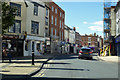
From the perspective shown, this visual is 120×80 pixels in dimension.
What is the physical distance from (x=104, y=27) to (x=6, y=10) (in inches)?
1149

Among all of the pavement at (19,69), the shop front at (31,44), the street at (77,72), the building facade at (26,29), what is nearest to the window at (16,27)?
the building facade at (26,29)

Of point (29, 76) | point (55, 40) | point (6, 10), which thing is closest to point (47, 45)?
point (55, 40)

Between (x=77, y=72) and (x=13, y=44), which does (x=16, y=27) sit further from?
(x=77, y=72)

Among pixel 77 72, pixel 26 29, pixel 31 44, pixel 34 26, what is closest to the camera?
pixel 77 72

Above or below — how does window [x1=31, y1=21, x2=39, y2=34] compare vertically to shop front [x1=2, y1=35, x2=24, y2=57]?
above

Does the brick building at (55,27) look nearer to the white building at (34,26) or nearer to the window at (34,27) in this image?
the white building at (34,26)

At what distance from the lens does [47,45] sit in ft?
140

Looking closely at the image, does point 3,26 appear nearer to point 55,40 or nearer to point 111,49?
point 111,49

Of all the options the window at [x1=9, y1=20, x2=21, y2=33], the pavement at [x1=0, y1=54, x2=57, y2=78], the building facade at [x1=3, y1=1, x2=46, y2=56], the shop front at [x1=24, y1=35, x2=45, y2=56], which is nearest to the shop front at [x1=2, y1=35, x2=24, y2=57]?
the building facade at [x1=3, y1=1, x2=46, y2=56]

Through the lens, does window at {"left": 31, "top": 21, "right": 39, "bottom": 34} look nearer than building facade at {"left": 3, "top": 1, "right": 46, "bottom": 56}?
No

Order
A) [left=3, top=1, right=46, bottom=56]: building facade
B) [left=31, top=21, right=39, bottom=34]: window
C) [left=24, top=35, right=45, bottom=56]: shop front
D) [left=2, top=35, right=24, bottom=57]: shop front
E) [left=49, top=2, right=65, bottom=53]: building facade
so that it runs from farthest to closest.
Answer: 1. [left=49, top=2, right=65, bottom=53]: building facade
2. [left=31, top=21, right=39, bottom=34]: window
3. [left=24, top=35, right=45, bottom=56]: shop front
4. [left=3, top=1, right=46, bottom=56]: building facade
5. [left=2, top=35, right=24, bottom=57]: shop front

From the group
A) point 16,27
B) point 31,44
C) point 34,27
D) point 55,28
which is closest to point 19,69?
point 16,27

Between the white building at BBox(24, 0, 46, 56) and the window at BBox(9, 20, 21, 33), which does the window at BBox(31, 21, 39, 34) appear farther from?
the window at BBox(9, 20, 21, 33)

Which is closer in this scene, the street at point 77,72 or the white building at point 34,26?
the street at point 77,72
